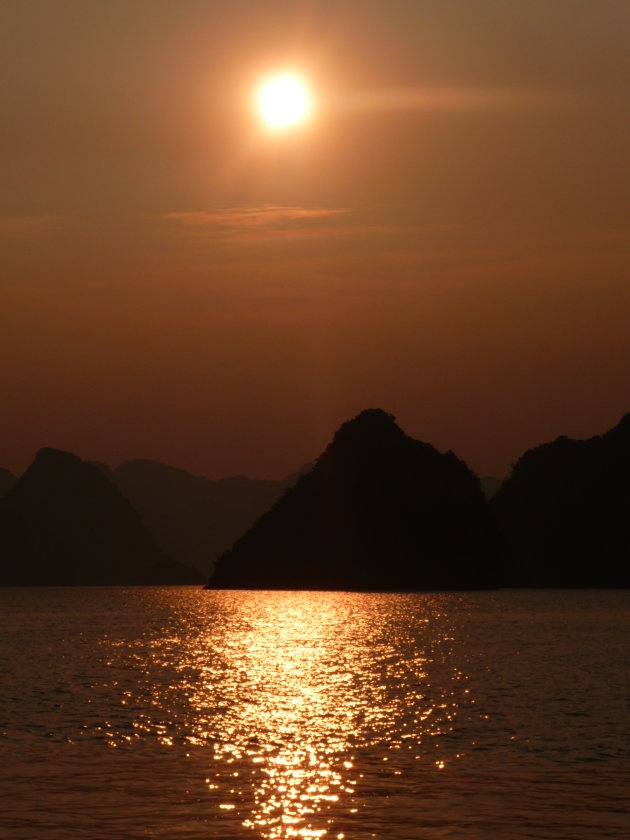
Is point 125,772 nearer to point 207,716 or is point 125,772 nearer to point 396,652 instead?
point 207,716

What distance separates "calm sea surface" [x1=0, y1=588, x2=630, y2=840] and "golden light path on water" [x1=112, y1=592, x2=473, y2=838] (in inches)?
5.9

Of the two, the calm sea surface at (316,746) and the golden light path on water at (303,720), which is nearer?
the calm sea surface at (316,746)

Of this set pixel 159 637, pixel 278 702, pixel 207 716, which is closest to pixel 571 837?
pixel 207 716

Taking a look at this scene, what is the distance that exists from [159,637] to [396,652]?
42.8 meters

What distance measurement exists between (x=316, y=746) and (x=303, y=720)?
9729 millimetres

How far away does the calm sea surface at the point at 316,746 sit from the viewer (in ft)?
133

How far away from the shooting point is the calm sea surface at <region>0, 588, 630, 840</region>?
40.6 metres

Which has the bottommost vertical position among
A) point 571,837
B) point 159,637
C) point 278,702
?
point 571,837

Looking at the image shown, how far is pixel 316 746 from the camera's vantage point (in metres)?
56.0

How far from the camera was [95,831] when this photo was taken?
38938 mm

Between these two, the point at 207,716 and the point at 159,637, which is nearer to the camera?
the point at 207,716

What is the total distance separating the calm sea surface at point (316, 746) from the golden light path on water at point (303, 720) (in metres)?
0.15

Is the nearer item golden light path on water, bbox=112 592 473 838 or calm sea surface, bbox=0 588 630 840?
calm sea surface, bbox=0 588 630 840

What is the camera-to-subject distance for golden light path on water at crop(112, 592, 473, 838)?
43.7 metres
